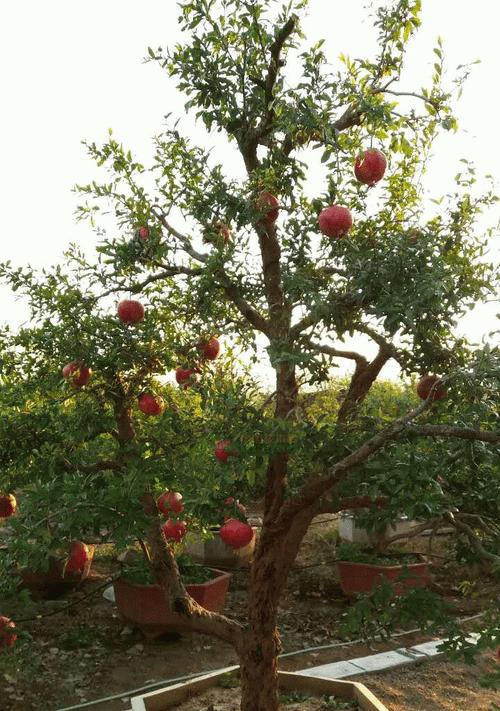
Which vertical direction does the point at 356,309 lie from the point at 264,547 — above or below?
above

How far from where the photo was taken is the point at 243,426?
2.79 metres

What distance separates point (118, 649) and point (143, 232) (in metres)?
4.34

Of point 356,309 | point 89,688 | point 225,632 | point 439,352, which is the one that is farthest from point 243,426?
point 89,688

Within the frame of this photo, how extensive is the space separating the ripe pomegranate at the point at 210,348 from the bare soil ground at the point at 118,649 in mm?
2081

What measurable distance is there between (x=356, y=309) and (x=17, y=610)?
549 cm

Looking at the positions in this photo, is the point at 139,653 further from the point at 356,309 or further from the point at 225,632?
the point at 356,309

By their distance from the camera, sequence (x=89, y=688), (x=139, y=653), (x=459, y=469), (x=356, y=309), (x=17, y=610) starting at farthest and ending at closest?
1. (x=17, y=610)
2. (x=139, y=653)
3. (x=89, y=688)
4. (x=459, y=469)
5. (x=356, y=309)

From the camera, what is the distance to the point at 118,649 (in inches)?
243

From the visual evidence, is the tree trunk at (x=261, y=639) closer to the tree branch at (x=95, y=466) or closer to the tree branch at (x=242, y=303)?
the tree branch at (x=95, y=466)

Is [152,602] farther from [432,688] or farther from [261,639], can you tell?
[261,639]

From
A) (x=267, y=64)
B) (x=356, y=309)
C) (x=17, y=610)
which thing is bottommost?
(x=17, y=610)

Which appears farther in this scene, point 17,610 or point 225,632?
point 17,610

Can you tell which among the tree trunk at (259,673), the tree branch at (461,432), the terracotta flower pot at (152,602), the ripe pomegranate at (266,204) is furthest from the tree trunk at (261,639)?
the terracotta flower pot at (152,602)

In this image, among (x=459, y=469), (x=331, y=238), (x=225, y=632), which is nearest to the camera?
(x=331, y=238)
